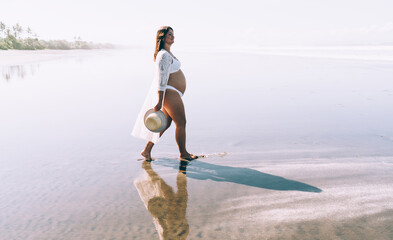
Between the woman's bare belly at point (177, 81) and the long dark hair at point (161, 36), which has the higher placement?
the long dark hair at point (161, 36)

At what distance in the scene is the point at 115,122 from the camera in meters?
6.35

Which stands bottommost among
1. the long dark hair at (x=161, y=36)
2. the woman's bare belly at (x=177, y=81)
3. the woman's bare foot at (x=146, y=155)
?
the woman's bare foot at (x=146, y=155)

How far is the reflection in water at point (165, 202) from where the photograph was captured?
2596mm

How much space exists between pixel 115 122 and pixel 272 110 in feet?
11.3

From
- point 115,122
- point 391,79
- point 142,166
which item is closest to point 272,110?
point 115,122

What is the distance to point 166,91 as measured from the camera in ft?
13.8

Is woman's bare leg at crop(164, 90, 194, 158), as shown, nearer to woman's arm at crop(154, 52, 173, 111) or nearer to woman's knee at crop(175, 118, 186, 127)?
woman's knee at crop(175, 118, 186, 127)

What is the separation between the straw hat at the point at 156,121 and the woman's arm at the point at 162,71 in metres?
0.11

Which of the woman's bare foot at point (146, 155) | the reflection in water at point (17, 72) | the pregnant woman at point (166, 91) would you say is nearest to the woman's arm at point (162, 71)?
the pregnant woman at point (166, 91)

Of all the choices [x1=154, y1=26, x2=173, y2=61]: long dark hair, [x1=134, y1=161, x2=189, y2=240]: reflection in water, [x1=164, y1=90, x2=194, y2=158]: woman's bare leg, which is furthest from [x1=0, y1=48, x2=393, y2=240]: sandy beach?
[x1=154, y1=26, x2=173, y2=61]: long dark hair

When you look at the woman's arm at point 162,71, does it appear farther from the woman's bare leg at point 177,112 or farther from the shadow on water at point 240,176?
the shadow on water at point 240,176

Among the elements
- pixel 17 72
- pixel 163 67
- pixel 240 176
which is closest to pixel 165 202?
pixel 240 176

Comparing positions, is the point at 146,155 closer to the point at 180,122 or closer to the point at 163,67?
the point at 180,122

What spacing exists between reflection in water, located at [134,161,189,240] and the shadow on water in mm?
177
